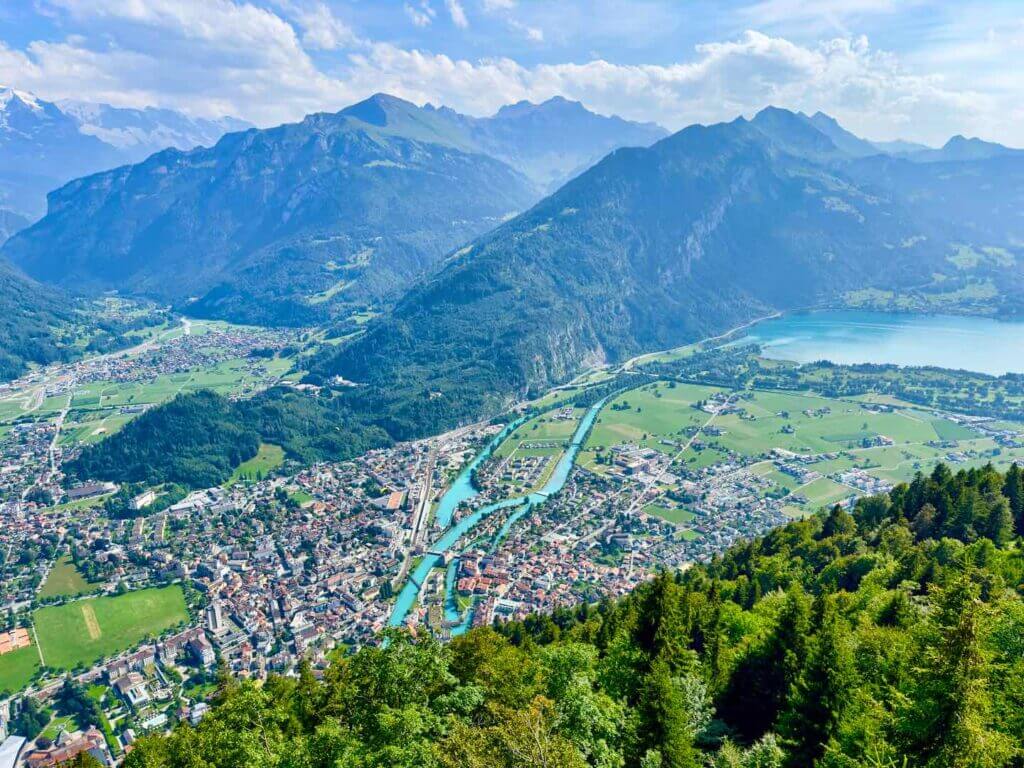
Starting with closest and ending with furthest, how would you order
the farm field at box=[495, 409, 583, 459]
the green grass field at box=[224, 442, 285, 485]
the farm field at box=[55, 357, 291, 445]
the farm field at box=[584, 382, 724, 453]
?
1. the green grass field at box=[224, 442, 285, 485]
2. the farm field at box=[495, 409, 583, 459]
3. the farm field at box=[584, 382, 724, 453]
4. the farm field at box=[55, 357, 291, 445]

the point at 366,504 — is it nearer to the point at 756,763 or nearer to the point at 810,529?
the point at 810,529

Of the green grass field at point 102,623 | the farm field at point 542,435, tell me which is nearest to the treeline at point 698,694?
the green grass field at point 102,623

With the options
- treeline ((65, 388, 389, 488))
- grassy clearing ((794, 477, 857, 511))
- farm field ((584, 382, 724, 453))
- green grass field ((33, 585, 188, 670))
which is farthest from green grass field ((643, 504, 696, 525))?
green grass field ((33, 585, 188, 670))

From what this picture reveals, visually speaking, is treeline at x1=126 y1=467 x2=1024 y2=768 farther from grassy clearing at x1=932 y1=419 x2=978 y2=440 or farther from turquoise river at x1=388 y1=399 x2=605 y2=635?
grassy clearing at x1=932 y1=419 x2=978 y2=440

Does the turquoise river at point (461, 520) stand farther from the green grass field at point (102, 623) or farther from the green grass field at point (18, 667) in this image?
the green grass field at point (18, 667)

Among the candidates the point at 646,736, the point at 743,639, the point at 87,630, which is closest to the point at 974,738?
the point at 646,736

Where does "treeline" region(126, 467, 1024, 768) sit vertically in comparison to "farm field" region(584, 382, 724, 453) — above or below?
below
